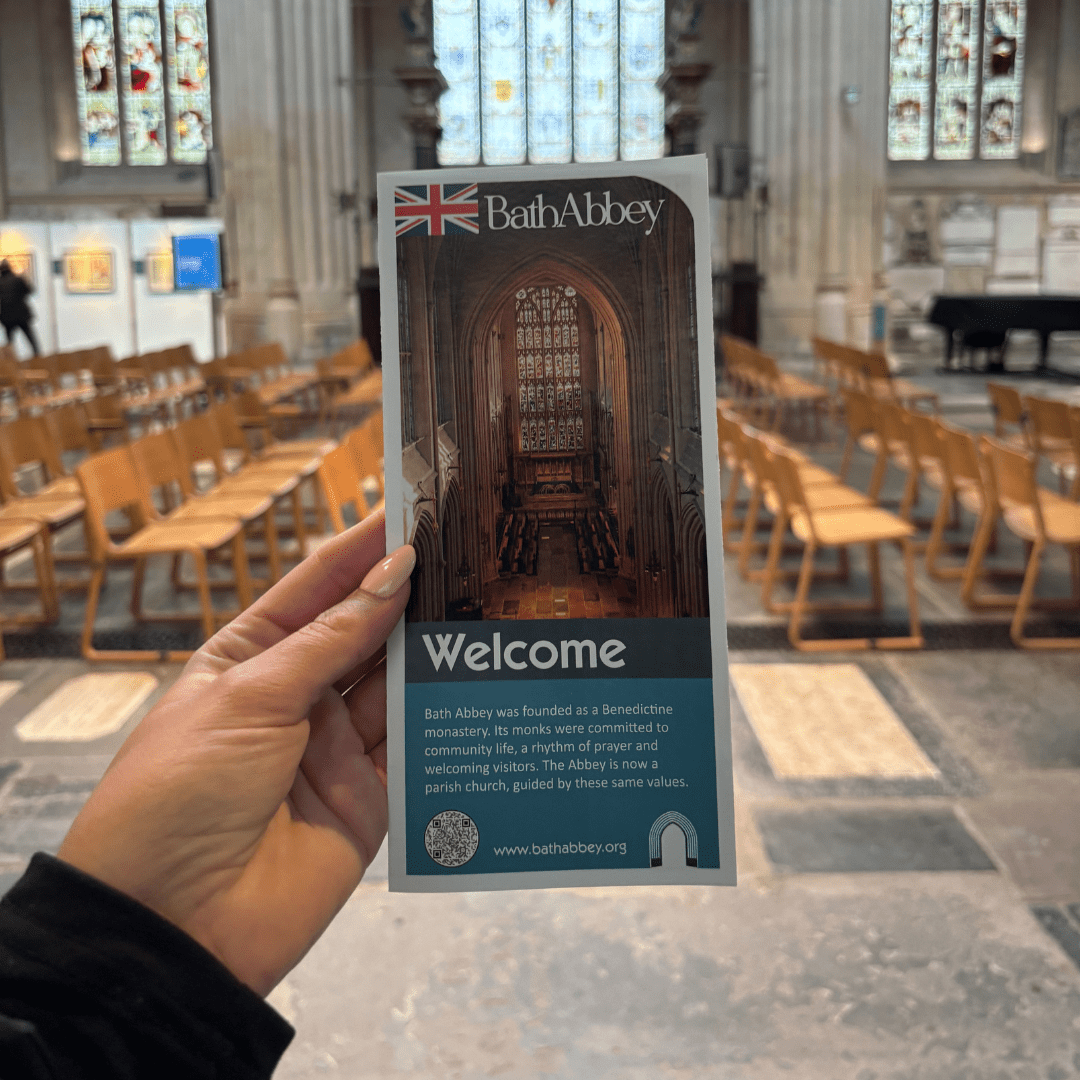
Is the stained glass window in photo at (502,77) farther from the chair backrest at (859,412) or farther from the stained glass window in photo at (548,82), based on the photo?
the chair backrest at (859,412)

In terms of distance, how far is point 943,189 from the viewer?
23.2m

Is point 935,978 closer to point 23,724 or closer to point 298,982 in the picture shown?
point 298,982

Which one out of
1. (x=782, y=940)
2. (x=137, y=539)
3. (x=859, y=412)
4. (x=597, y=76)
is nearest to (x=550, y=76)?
(x=597, y=76)

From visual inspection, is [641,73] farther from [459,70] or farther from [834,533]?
[834,533]

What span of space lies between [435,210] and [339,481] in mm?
3877

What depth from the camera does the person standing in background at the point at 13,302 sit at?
15.5 metres

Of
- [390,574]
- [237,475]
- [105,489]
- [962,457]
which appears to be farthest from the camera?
[237,475]

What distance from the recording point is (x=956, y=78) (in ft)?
77.8

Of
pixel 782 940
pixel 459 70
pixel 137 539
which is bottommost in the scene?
pixel 782 940

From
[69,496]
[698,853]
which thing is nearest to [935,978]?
[698,853]

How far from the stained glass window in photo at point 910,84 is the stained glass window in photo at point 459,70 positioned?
328 inches

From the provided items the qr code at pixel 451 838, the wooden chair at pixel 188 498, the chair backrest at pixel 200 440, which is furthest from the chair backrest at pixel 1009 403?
the qr code at pixel 451 838

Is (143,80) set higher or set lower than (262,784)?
higher

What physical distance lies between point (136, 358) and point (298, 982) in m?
10.0
